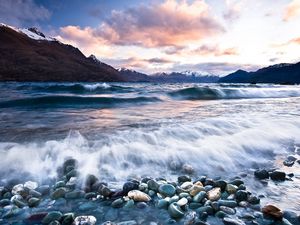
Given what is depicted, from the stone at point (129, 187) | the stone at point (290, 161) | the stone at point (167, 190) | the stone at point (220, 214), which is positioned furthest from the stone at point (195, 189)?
the stone at point (290, 161)

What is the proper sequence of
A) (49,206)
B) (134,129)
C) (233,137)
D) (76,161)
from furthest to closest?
(134,129) < (233,137) < (76,161) < (49,206)

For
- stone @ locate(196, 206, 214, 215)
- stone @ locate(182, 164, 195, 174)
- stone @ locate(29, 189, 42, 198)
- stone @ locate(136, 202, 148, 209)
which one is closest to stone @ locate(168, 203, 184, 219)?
stone @ locate(196, 206, 214, 215)

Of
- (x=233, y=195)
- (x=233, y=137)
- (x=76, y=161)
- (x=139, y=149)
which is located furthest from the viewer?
(x=233, y=137)

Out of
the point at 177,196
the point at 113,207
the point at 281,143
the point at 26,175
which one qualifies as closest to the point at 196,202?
the point at 177,196

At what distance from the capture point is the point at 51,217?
278 cm

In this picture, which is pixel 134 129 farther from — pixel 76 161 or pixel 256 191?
pixel 256 191

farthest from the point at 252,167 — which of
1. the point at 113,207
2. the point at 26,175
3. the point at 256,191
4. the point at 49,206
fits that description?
the point at 26,175

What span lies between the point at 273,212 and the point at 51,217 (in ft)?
7.21

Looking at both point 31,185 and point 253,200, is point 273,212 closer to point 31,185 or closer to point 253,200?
point 253,200

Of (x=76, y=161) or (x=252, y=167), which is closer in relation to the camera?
(x=76, y=161)

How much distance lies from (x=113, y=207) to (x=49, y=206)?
27.3 inches

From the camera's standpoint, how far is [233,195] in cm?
339

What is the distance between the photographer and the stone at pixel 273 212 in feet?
9.37

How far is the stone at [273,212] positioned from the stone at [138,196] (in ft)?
4.05
